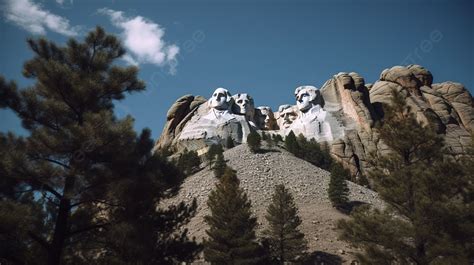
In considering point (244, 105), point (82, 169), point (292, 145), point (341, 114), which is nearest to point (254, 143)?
point (292, 145)

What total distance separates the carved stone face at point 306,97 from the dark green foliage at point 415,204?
1994 inches

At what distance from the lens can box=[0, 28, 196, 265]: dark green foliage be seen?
1062cm

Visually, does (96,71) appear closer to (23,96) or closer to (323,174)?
(23,96)

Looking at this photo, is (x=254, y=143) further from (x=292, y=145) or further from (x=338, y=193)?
(x=338, y=193)

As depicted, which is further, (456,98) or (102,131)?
(456,98)

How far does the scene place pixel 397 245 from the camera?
48.3 feet

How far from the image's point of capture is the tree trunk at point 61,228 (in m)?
10.6

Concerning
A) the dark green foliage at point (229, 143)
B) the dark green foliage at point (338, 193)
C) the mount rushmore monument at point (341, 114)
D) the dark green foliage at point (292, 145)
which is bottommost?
the dark green foliage at point (338, 193)

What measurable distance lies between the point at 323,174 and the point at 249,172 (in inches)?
333

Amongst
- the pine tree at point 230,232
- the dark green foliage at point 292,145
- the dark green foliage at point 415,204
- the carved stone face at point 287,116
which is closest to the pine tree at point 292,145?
the dark green foliage at point 292,145

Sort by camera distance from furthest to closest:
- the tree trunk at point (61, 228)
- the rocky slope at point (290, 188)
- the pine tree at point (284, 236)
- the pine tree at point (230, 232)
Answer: the rocky slope at point (290, 188)
the pine tree at point (284, 236)
the pine tree at point (230, 232)
the tree trunk at point (61, 228)

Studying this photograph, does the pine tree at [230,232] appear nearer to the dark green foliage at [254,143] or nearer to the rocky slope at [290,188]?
the rocky slope at [290,188]

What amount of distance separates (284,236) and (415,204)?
1148cm

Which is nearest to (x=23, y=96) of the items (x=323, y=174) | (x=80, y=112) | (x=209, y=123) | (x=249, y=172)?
(x=80, y=112)
